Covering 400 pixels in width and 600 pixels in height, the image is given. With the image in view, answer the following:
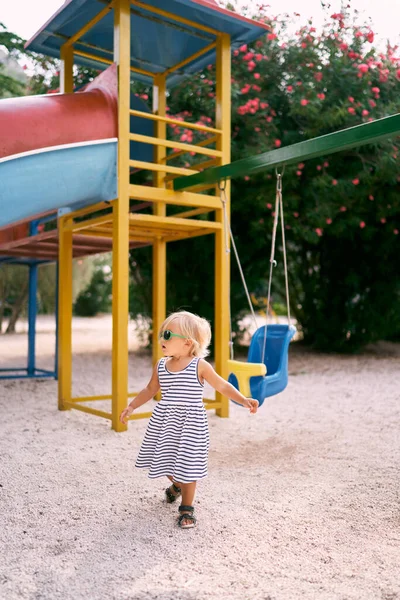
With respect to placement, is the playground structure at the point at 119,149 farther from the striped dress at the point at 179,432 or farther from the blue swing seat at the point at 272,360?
the striped dress at the point at 179,432

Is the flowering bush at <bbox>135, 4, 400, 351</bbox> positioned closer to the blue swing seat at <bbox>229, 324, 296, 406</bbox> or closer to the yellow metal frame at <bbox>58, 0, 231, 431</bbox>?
the yellow metal frame at <bbox>58, 0, 231, 431</bbox>

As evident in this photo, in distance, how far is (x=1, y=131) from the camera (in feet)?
14.9

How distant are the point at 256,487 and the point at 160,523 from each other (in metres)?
0.86

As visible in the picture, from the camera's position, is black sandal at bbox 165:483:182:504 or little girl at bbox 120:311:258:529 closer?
little girl at bbox 120:311:258:529

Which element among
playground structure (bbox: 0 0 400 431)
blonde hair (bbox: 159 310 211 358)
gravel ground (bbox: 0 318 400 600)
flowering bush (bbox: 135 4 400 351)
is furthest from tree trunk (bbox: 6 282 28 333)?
blonde hair (bbox: 159 310 211 358)

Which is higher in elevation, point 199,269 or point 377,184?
point 377,184

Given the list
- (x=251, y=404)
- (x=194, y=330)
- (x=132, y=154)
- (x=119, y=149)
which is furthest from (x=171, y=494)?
(x=132, y=154)

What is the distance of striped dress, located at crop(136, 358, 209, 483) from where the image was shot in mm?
3092

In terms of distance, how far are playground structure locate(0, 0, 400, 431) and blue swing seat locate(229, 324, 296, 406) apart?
24 mm

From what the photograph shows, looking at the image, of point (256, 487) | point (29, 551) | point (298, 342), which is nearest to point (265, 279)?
point (298, 342)

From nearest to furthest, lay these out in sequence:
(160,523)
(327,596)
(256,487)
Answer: (327,596)
(160,523)
(256,487)

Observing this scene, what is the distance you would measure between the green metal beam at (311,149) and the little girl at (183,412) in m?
1.61

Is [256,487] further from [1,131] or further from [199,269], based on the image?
[199,269]

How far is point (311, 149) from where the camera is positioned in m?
4.06
